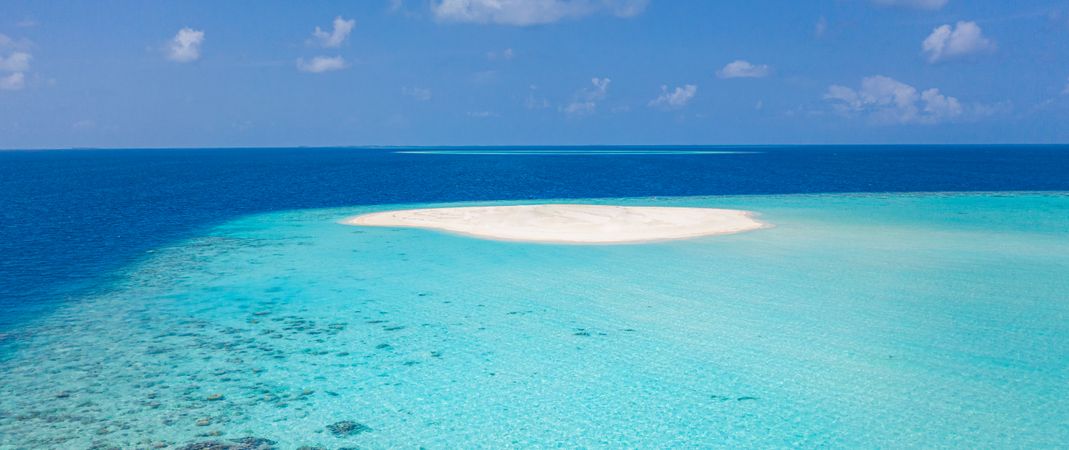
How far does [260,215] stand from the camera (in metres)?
55.9

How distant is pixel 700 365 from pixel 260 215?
150 feet

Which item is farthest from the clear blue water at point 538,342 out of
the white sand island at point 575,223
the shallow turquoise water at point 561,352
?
the white sand island at point 575,223

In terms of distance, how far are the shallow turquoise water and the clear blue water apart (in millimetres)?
79

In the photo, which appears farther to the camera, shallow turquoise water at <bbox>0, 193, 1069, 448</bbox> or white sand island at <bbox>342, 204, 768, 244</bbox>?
white sand island at <bbox>342, 204, 768, 244</bbox>

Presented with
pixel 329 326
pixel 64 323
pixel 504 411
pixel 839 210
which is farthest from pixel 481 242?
pixel 839 210

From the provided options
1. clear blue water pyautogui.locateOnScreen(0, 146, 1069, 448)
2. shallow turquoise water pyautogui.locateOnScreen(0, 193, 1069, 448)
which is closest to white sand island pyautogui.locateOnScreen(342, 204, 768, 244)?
clear blue water pyautogui.locateOnScreen(0, 146, 1069, 448)

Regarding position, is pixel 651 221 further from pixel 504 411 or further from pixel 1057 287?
pixel 504 411

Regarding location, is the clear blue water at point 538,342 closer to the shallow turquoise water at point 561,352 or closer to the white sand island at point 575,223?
the shallow turquoise water at point 561,352

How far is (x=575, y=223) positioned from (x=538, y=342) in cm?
2305

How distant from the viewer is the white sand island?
38812 mm

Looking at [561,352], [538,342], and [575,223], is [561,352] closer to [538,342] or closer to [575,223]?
[538,342]

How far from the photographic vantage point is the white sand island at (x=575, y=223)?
127 feet

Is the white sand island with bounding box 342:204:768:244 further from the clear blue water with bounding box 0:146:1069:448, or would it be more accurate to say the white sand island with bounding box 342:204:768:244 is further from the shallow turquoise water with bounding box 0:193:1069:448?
the shallow turquoise water with bounding box 0:193:1069:448

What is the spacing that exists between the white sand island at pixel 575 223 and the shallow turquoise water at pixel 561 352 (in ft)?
18.8
